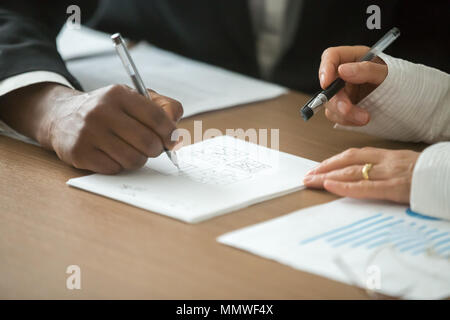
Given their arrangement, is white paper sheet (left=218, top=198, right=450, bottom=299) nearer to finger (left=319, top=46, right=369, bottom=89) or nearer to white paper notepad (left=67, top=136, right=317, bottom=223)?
white paper notepad (left=67, top=136, right=317, bottom=223)

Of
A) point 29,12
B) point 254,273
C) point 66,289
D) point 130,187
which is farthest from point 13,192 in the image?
point 29,12

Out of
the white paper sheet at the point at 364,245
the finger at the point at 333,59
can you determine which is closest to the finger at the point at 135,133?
the white paper sheet at the point at 364,245

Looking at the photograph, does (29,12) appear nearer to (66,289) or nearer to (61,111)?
(61,111)

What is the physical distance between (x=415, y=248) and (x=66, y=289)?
1.29 feet

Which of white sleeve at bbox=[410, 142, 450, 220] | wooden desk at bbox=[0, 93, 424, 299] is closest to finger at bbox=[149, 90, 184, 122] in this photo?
wooden desk at bbox=[0, 93, 424, 299]

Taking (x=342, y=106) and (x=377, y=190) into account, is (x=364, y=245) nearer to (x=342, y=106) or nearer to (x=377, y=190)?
(x=377, y=190)

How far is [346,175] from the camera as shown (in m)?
0.93

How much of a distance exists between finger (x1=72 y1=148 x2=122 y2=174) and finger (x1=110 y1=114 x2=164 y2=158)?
4cm

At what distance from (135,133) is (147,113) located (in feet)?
0.11

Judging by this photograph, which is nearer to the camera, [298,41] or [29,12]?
[29,12]

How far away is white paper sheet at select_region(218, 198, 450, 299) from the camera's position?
0.70m

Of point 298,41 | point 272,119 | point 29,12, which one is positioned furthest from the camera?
point 298,41
